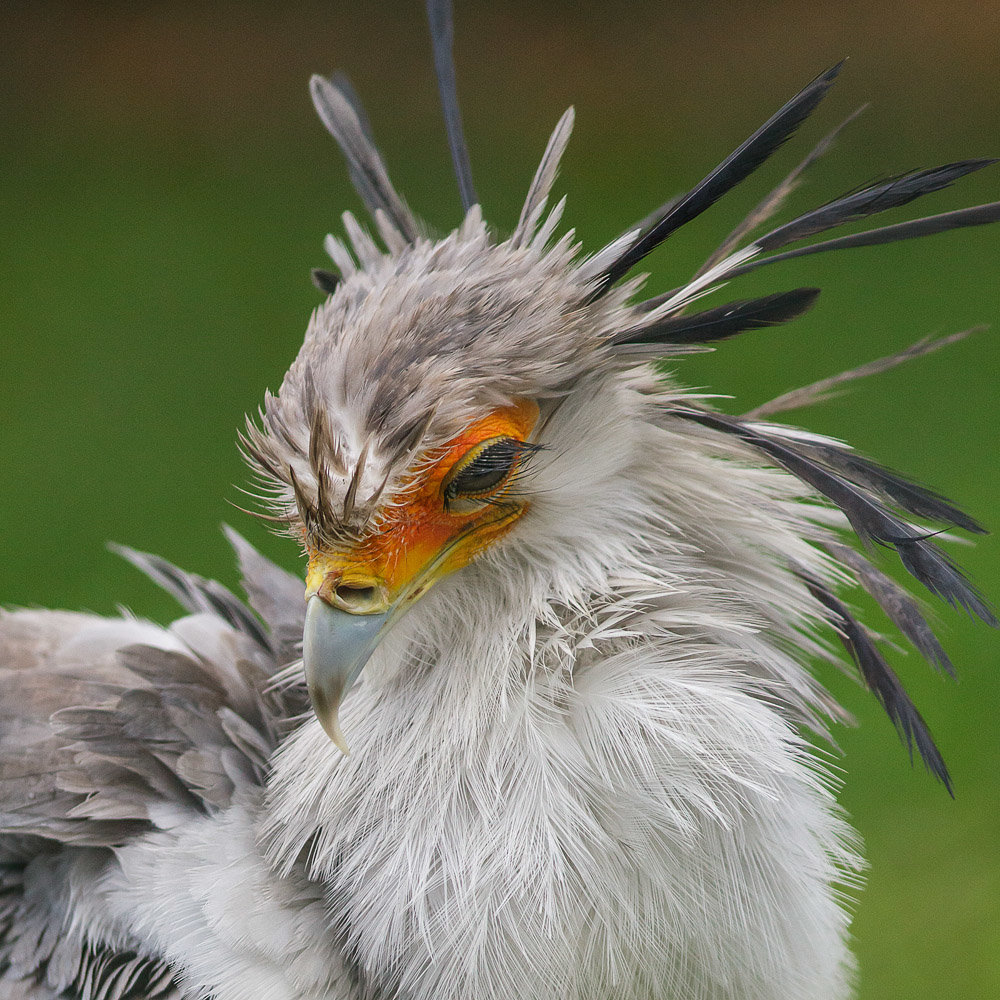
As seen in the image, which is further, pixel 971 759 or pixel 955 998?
pixel 971 759

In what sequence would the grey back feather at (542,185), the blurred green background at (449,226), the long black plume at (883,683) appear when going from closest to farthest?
the long black plume at (883,683) < the grey back feather at (542,185) < the blurred green background at (449,226)

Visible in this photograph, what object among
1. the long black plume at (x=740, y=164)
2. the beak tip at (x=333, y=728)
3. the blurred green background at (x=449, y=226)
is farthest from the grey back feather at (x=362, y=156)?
the blurred green background at (x=449, y=226)

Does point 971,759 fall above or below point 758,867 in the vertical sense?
below

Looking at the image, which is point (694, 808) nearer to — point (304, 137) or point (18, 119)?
point (304, 137)

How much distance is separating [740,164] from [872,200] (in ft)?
0.48

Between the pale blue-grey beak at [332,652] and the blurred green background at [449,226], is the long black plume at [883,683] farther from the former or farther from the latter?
the blurred green background at [449,226]

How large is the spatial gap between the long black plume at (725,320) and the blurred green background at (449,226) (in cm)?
192

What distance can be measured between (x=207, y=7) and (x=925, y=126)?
369 cm

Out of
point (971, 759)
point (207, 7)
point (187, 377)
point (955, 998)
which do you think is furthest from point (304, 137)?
point (955, 998)

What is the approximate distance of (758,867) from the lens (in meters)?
1.36

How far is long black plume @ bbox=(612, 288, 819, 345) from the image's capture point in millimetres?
1307

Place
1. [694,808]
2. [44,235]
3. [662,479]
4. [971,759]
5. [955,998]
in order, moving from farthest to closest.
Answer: [44,235] < [971,759] < [955,998] < [662,479] < [694,808]

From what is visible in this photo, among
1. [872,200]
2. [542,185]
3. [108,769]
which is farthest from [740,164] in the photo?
[108,769]

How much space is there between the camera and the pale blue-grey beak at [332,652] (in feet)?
4.12
